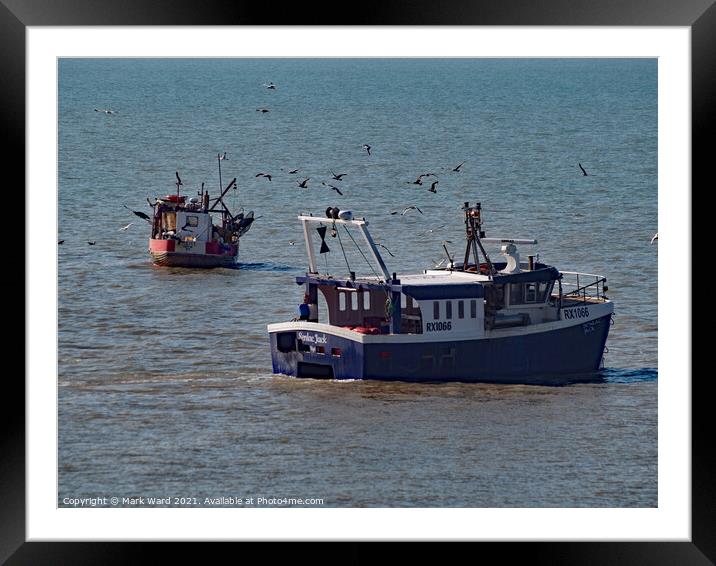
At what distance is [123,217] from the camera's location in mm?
81062

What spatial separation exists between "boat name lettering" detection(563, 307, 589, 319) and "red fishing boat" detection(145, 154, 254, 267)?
79.6 feet

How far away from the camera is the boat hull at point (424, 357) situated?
5034 cm

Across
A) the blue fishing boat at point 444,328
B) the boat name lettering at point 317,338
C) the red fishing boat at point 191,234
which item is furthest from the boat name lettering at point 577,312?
the red fishing boat at point 191,234

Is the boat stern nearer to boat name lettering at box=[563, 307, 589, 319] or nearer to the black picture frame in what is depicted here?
boat name lettering at box=[563, 307, 589, 319]

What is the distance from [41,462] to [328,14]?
9543mm

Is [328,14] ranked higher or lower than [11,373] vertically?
higher

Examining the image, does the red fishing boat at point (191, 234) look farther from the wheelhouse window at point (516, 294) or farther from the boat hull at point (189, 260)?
the wheelhouse window at point (516, 294)

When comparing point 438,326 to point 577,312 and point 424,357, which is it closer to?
point 424,357

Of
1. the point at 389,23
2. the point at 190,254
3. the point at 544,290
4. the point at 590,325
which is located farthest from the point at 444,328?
Answer: the point at 190,254

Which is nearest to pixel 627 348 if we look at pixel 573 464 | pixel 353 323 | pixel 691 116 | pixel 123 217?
pixel 353 323

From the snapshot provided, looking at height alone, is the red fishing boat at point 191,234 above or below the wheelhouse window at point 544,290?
above

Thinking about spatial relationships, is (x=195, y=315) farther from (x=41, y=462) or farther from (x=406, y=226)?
(x=41, y=462)

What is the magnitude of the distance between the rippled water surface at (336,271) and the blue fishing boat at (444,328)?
2.91 ft

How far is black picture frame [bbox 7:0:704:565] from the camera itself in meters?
32.8
